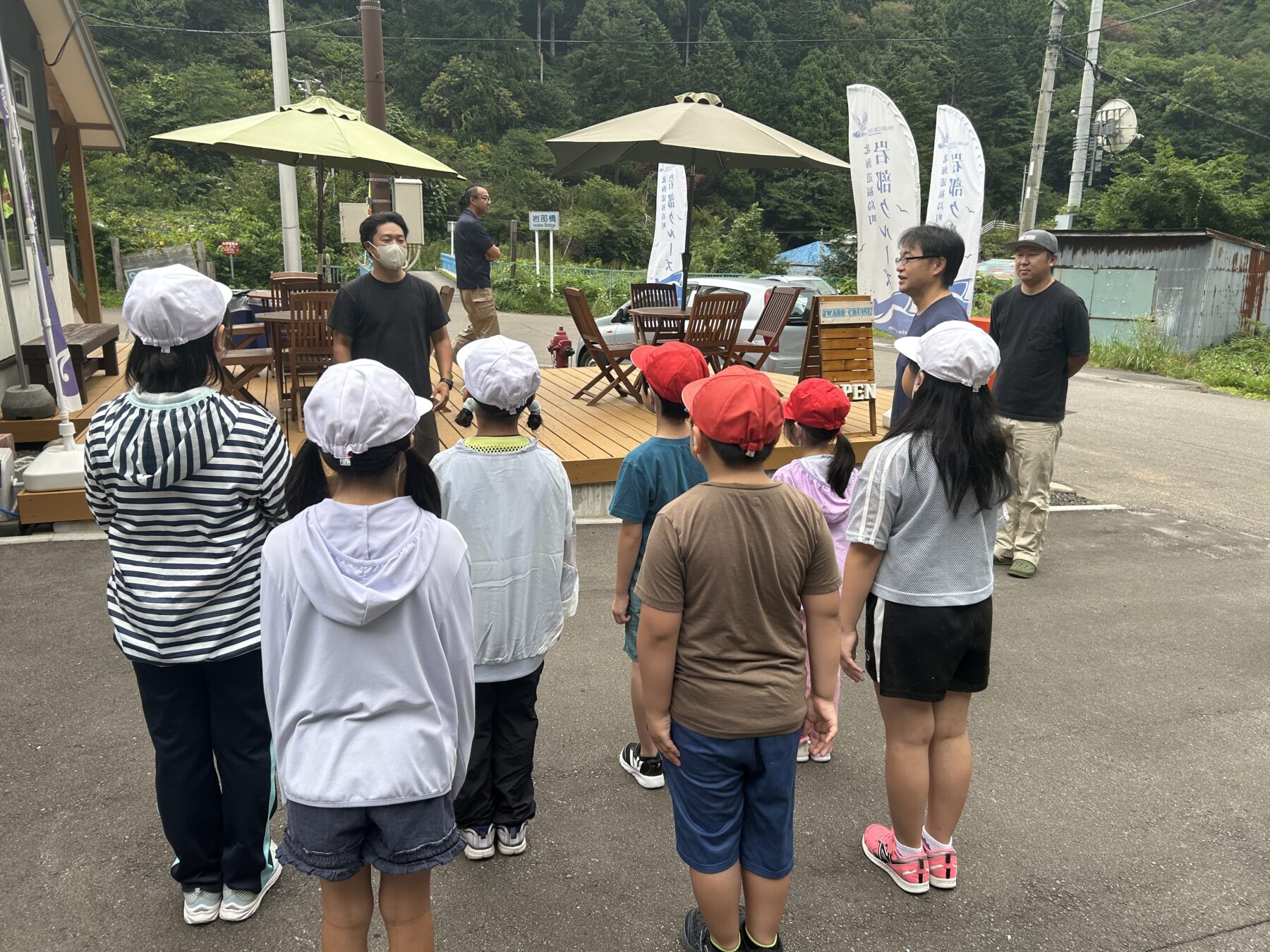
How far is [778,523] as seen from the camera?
6.68 ft

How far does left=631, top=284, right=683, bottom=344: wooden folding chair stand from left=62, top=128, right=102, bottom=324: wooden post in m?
6.82

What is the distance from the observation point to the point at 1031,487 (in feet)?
17.7

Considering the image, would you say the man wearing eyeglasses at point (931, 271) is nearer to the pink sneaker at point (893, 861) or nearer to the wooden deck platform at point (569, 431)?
the pink sneaker at point (893, 861)

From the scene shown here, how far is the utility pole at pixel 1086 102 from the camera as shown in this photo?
2080 centimetres

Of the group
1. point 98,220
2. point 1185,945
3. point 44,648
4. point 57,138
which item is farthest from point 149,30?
point 1185,945

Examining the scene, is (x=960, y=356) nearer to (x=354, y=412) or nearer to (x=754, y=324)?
(x=354, y=412)

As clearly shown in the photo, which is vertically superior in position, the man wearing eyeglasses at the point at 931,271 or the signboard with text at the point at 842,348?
the man wearing eyeglasses at the point at 931,271

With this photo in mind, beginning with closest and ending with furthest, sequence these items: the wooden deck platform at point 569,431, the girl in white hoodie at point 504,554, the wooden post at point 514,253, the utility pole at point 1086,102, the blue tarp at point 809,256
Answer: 1. the girl in white hoodie at point 504,554
2. the wooden deck platform at point 569,431
3. the utility pole at point 1086,102
4. the wooden post at point 514,253
5. the blue tarp at point 809,256

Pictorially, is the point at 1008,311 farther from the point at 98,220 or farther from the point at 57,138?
the point at 98,220

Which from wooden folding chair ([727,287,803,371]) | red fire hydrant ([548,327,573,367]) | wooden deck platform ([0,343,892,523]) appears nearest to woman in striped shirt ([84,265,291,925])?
wooden deck platform ([0,343,892,523])

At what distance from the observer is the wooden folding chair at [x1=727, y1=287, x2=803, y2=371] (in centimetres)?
771

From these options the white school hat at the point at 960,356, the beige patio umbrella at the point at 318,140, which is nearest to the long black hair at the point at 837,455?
the white school hat at the point at 960,356

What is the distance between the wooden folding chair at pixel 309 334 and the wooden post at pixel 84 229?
5.87 metres

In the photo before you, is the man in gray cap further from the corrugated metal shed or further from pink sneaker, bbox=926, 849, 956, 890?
the corrugated metal shed
